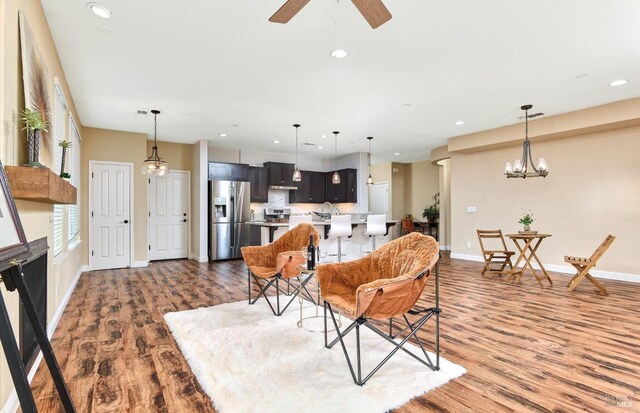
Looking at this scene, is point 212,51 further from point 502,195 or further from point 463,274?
point 502,195

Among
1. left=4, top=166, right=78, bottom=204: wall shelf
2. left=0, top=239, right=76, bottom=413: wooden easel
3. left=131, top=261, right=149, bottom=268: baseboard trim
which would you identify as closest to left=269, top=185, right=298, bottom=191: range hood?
left=131, top=261, right=149, bottom=268: baseboard trim

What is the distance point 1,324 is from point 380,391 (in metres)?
1.83

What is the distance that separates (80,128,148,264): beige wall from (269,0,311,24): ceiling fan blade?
5.61 m

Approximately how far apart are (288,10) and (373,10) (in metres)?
0.53

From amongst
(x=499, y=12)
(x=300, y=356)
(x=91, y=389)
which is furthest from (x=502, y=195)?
(x=91, y=389)

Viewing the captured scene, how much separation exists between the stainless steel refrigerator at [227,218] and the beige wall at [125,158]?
136cm

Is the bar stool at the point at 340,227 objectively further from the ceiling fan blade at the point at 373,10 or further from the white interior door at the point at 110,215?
the white interior door at the point at 110,215

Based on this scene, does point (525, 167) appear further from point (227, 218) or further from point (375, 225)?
point (227, 218)

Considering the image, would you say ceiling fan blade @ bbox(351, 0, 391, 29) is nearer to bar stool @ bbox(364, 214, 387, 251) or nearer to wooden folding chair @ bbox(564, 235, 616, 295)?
bar stool @ bbox(364, 214, 387, 251)

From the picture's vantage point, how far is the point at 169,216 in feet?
25.3

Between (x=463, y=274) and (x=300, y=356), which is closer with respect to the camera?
(x=300, y=356)

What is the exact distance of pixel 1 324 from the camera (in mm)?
989

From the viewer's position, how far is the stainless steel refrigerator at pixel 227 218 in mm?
7578

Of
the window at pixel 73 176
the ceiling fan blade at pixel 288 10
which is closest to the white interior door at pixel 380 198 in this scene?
the window at pixel 73 176
